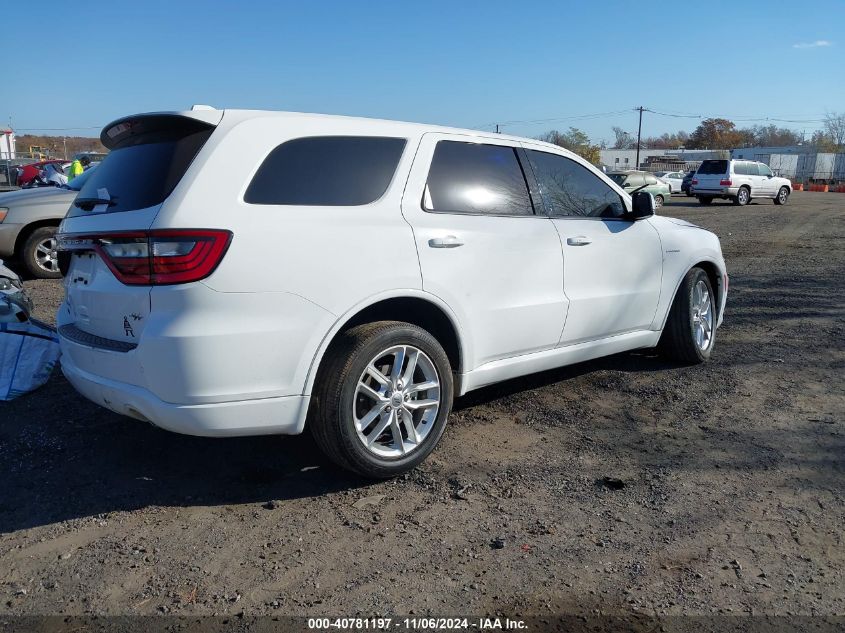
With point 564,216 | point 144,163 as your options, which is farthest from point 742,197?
point 144,163

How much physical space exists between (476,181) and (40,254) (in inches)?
291

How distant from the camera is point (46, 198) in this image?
30.1 ft

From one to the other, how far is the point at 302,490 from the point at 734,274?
862 cm

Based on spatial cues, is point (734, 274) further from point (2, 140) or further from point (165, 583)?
point (2, 140)

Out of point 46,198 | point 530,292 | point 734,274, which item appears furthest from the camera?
point 734,274

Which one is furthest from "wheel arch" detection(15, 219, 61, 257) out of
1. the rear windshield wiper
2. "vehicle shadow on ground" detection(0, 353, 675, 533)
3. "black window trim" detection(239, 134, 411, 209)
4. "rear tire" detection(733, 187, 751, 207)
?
"rear tire" detection(733, 187, 751, 207)

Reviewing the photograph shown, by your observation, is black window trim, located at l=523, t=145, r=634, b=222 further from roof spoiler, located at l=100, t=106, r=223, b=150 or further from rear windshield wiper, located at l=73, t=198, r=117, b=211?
rear windshield wiper, located at l=73, t=198, r=117, b=211

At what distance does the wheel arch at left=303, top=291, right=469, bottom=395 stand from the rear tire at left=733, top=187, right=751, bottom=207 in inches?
1101

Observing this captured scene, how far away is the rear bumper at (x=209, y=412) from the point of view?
3102 millimetres

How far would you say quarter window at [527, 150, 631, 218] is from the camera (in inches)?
180

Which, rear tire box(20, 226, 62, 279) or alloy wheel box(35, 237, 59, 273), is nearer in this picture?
rear tire box(20, 226, 62, 279)

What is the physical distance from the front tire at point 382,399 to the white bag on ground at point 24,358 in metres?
2.68

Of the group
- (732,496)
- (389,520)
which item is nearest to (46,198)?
(389,520)

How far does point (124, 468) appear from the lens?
12.5ft
